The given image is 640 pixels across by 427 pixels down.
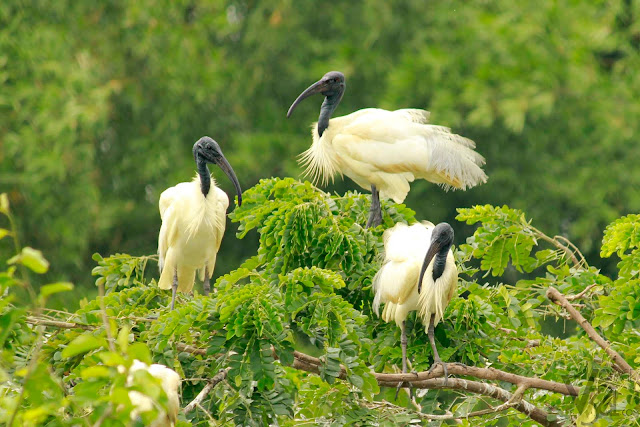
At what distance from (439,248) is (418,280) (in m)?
0.17

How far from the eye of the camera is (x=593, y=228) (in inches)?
446

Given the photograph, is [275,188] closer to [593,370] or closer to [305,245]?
[305,245]

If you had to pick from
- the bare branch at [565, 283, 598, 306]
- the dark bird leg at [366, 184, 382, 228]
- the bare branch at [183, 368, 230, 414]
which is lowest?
the bare branch at [183, 368, 230, 414]

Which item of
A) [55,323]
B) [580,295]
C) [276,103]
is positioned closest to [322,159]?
[580,295]

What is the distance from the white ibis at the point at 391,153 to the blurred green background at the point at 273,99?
188 inches

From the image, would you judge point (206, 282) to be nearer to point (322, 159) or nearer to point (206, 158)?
point (206, 158)

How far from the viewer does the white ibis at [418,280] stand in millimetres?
4496

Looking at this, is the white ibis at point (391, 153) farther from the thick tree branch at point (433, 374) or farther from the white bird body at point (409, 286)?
the thick tree branch at point (433, 374)

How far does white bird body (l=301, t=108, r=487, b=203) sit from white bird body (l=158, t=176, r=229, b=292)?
0.89 metres

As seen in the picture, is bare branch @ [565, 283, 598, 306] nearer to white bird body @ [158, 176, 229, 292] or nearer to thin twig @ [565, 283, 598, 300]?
thin twig @ [565, 283, 598, 300]

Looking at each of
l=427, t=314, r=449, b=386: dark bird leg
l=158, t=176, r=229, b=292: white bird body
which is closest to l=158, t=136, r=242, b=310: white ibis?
l=158, t=176, r=229, b=292: white bird body

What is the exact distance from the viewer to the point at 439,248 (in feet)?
15.3

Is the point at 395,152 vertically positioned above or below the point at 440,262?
above

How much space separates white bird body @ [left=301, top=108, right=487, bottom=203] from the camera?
229 inches
